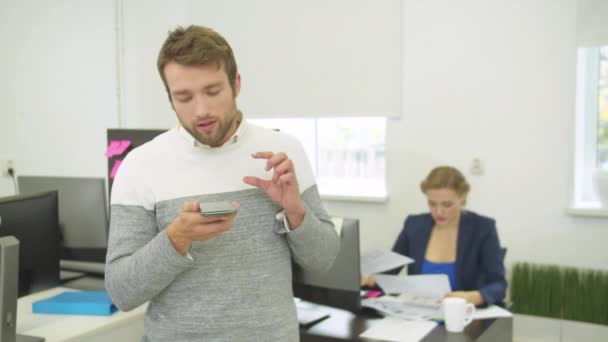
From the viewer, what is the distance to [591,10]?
3.10m

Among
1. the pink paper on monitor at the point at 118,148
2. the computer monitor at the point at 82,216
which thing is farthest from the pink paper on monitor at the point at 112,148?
the computer monitor at the point at 82,216

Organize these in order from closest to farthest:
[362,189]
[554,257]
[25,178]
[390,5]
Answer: [25,178] < [554,257] < [390,5] < [362,189]

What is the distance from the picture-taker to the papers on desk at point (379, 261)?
236 centimetres

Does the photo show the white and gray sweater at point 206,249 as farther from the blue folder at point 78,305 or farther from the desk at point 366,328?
the blue folder at point 78,305

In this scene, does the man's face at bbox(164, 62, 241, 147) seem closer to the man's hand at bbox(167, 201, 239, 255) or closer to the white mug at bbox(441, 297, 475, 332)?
the man's hand at bbox(167, 201, 239, 255)

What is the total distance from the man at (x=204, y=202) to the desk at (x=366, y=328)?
0.79 meters

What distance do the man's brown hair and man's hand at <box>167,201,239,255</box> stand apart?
285 millimetres

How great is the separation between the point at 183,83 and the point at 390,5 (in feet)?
9.07

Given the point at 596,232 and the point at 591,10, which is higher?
the point at 591,10

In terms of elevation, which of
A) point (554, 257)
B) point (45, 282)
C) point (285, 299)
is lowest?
point (554, 257)

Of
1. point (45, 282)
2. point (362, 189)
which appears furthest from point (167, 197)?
point (362, 189)

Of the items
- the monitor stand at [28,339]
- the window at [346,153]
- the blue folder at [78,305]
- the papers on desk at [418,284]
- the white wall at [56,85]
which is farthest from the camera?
the white wall at [56,85]

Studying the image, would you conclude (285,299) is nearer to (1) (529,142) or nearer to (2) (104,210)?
(2) (104,210)

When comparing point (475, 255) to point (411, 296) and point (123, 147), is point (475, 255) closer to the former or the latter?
point (411, 296)
